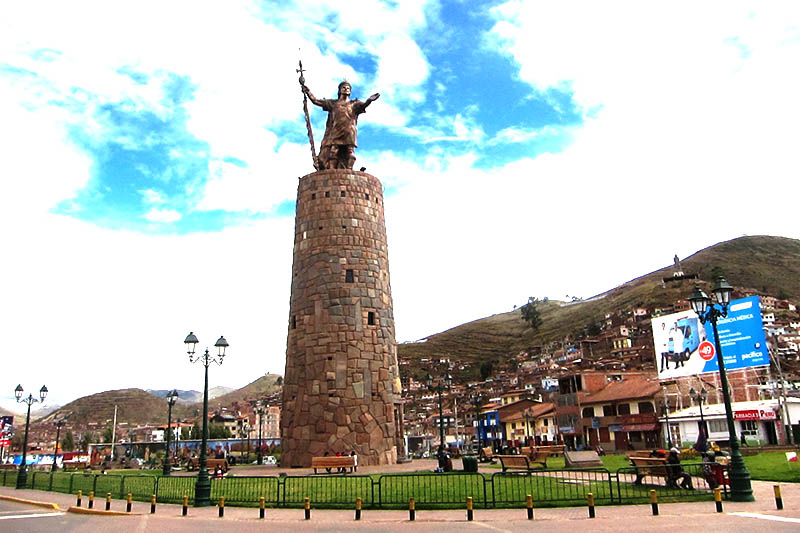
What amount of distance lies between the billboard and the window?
9698 millimetres

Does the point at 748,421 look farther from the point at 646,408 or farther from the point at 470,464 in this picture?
the point at 470,464

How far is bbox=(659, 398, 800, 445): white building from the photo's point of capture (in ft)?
125

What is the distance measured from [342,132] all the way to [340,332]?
9559 millimetres

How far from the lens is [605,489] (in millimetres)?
14484

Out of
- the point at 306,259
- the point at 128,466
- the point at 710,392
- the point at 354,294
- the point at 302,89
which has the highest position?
the point at 302,89

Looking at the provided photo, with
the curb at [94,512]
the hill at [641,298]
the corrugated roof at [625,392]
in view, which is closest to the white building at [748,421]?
the corrugated roof at [625,392]

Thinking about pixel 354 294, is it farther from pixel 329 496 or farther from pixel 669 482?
pixel 669 482

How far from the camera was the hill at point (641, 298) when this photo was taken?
12269 centimetres

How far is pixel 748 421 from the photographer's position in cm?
4097

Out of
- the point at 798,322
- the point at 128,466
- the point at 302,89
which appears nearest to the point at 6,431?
the point at 128,466

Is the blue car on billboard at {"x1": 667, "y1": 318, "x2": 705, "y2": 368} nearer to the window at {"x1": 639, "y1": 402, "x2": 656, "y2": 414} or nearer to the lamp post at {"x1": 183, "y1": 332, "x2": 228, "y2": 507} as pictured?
the window at {"x1": 639, "y1": 402, "x2": 656, "y2": 414}

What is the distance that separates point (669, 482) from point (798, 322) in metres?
94.1

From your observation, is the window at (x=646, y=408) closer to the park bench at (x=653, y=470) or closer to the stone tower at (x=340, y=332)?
the stone tower at (x=340, y=332)

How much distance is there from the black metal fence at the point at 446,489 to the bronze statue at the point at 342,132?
50.7 ft
